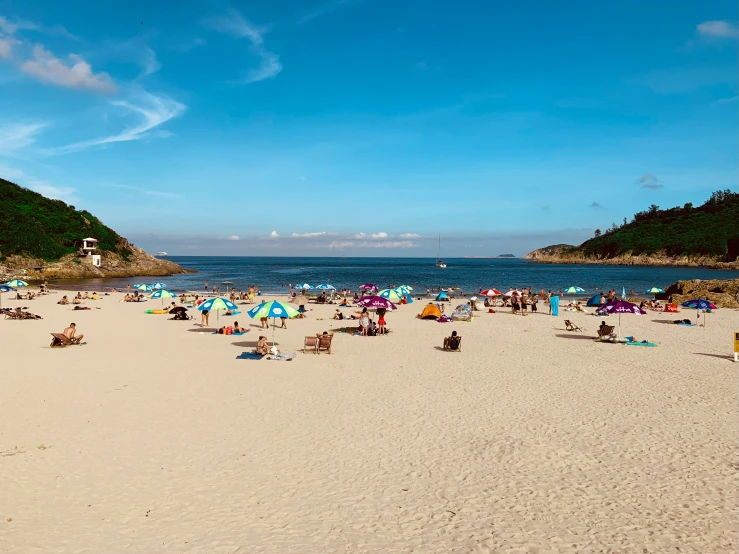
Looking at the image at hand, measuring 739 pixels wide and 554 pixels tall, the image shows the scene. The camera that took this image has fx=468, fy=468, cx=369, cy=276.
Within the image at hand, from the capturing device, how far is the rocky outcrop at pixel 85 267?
68188 millimetres

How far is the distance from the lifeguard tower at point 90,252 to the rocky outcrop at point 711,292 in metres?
82.7

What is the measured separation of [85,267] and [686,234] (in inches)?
6682

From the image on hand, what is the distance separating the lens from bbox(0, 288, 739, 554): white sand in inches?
233

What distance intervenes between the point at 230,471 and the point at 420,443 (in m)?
3.51

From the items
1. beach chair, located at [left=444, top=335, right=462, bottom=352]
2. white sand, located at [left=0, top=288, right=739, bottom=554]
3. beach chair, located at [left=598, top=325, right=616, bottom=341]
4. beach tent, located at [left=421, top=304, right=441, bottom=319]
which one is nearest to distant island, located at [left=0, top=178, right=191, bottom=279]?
beach tent, located at [left=421, top=304, right=441, bottom=319]

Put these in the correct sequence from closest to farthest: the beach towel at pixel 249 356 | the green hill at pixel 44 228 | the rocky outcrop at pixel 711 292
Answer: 1. the beach towel at pixel 249 356
2. the rocky outcrop at pixel 711 292
3. the green hill at pixel 44 228

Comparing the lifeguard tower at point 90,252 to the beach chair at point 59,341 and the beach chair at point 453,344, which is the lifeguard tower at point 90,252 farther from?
the beach chair at point 453,344

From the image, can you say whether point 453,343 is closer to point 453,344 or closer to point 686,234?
point 453,344

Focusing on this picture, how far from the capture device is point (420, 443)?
352 inches

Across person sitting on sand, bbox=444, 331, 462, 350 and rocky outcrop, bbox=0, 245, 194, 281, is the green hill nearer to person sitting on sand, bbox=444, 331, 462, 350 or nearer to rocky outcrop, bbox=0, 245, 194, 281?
rocky outcrop, bbox=0, 245, 194, 281

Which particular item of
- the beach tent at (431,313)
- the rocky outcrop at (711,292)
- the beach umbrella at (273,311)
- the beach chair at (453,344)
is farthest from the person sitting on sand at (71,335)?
the rocky outcrop at (711,292)

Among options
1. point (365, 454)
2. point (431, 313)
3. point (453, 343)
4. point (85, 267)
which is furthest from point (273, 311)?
point (85, 267)

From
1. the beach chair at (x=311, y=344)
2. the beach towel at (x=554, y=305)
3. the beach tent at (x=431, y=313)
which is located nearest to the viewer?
the beach chair at (x=311, y=344)

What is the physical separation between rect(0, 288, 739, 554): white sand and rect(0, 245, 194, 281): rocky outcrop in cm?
6421
